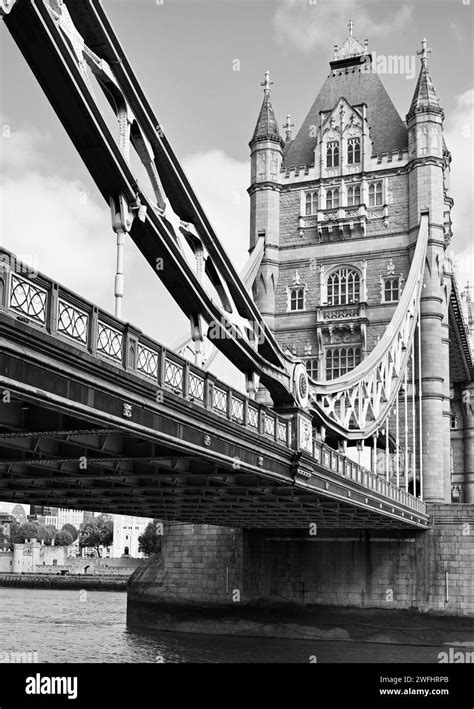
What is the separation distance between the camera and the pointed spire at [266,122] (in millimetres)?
53438

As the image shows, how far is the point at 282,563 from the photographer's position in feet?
128

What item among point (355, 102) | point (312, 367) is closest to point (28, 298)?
point (312, 367)

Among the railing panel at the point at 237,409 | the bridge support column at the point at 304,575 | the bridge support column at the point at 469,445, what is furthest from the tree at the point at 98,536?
the railing panel at the point at 237,409

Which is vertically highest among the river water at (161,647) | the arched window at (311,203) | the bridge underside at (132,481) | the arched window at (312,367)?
the arched window at (311,203)

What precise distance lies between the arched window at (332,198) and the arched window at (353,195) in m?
0.66

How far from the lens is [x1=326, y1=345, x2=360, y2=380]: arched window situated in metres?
49.9

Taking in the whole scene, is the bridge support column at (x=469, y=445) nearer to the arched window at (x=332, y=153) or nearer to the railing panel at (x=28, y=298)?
the arched window at (x=332, y=153)

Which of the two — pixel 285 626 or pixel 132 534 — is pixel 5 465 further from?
pixel 132 534

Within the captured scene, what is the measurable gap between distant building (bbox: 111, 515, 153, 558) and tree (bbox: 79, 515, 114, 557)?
103 inches

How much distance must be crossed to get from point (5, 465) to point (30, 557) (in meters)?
94.6

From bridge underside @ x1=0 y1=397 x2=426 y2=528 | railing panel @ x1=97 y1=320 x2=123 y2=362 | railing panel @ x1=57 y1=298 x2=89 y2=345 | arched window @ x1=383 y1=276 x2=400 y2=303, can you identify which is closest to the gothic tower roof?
arched window @ x1=383 y1=276 x2=400 y2=303

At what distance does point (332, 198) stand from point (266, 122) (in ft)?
19.0
